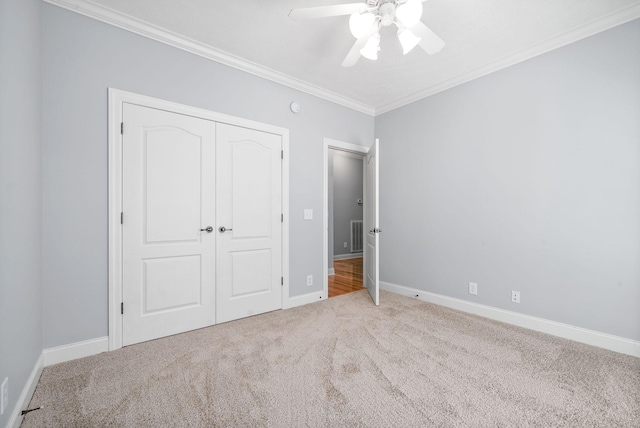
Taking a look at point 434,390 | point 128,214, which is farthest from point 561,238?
point 128,214

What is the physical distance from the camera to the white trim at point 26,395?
1.34 meters

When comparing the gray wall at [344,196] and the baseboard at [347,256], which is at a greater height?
the gray wall at [344,196]

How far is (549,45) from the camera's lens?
248 centimetres

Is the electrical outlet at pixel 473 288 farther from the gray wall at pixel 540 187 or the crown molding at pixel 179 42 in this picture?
the crown molding at pixel 179 42

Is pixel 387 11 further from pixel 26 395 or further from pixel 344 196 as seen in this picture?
pixel 344 196

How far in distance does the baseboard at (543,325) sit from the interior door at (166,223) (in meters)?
2.62

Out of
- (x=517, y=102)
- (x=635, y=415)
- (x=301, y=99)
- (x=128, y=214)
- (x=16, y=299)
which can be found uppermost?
(x=301, y=99)

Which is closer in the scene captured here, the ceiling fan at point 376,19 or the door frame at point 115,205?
the ceiling fan at point 376,19

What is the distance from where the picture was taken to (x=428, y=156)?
3496mm

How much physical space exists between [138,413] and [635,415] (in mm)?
2690

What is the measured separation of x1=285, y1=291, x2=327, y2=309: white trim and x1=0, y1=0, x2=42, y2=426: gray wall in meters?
2.08

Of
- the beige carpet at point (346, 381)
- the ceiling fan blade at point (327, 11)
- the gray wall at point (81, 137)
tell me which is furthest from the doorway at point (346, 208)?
the ceiling fan blade at point (327, 11)

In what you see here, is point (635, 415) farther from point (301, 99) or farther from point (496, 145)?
point (301, 99)

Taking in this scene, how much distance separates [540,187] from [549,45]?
4.19ft
